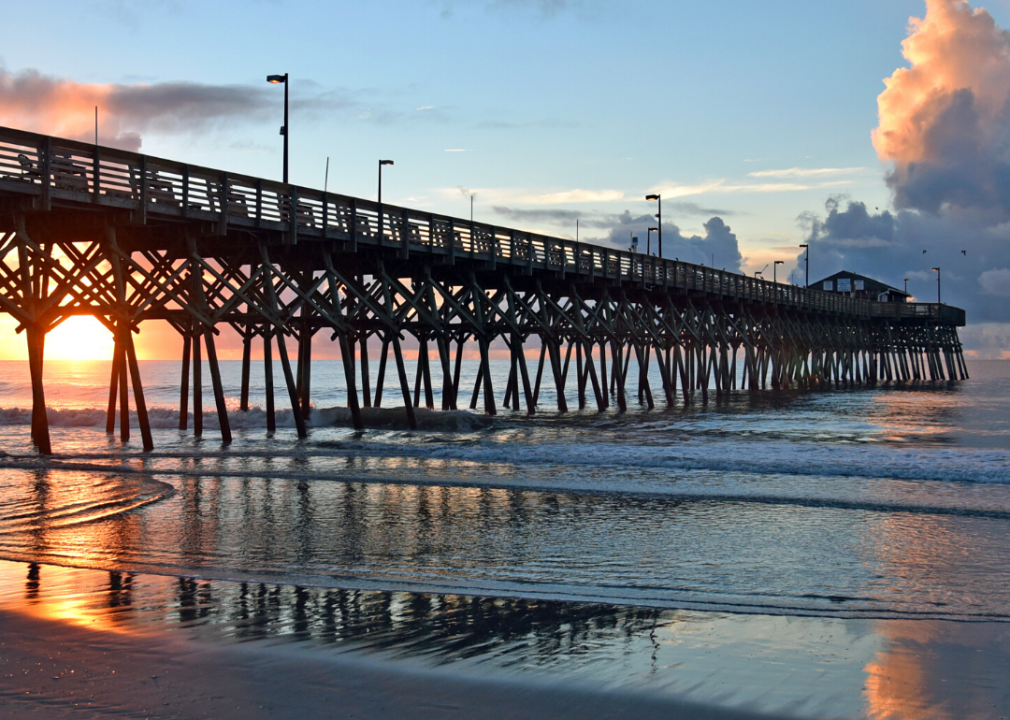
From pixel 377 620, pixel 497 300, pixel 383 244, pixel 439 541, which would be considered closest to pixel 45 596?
pixel 377 620

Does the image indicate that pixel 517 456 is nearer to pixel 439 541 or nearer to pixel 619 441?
pixel 619 441

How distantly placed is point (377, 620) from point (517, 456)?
38.8ft

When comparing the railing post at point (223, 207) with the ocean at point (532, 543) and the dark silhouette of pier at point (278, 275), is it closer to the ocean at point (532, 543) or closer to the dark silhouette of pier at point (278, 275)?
the dark silhouette of pier at point (278, 275)

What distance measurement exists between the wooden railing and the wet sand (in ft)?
37.9

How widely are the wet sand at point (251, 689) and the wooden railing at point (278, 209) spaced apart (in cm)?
1155

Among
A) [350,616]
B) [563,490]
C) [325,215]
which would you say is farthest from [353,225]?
[350,616]

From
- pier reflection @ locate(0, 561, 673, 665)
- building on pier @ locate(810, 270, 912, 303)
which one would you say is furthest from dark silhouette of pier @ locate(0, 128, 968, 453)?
building on pier @ locate(810, 270, 912, 303)

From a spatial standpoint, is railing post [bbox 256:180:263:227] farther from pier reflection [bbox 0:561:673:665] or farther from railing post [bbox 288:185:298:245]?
pier reflection [bbox 0:561:673:665]

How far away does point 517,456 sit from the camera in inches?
706

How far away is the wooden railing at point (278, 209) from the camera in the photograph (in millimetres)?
14969

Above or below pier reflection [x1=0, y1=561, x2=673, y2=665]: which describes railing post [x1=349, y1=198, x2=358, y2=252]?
above

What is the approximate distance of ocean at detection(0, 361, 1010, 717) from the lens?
6070 millimetres

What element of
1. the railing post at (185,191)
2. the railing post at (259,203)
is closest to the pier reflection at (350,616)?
the railing post at (185,191)

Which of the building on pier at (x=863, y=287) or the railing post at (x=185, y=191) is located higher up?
the building on pier at (x=863, y=287)
